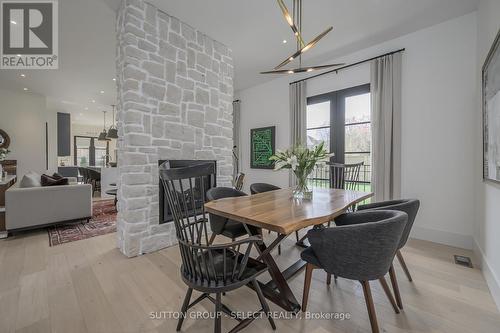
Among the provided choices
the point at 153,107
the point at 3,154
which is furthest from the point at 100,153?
the point at 153,107

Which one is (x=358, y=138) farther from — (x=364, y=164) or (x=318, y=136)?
(x=318, y=136)

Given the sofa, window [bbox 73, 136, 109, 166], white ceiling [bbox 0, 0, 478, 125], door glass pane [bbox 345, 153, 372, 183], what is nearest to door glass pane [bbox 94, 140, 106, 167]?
window [bbox 73, 136, 109, 166]

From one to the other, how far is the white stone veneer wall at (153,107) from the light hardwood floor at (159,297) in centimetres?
49

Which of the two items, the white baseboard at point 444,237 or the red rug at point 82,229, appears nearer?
the white baseboard at point 444,237

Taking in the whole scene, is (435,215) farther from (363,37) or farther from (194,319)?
(194,319)

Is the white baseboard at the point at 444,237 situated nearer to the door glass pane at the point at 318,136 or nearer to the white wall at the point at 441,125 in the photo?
the white wall at the point at 441,125

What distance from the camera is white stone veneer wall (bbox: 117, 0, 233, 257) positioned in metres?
2.55

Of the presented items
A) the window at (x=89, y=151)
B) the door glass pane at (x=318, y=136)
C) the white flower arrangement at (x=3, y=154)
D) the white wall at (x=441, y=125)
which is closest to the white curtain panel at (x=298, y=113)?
the door glass pane at (x=318, y=136)

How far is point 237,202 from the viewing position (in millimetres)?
1908

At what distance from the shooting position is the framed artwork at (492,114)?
177 centimetres

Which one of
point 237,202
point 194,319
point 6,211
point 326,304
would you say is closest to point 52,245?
point 6,211

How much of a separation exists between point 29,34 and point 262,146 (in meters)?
4.48

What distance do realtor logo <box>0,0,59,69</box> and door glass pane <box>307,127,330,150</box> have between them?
4.37 m

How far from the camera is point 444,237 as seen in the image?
9.61 ft
